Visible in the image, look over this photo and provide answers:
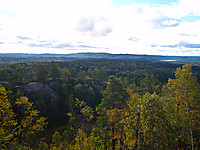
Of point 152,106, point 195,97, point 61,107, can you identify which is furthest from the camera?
point 61,107

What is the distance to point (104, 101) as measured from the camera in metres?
25.2

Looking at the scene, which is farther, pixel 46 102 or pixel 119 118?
pixel 46 102

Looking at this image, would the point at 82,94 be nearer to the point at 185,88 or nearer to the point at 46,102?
the point at 46,102

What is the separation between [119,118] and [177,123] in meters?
5.45

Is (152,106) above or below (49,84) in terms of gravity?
above

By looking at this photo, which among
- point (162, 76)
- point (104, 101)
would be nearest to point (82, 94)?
point (104, 101)

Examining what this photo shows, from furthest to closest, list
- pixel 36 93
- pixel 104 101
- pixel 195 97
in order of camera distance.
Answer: pixel 36 93 → pixel 104 101 → pixel 195 97

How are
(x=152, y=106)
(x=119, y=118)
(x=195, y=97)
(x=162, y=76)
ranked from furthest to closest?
(x=162, y=76), (x=195, y=97), (x=119, y=118), (x=152, y=106)

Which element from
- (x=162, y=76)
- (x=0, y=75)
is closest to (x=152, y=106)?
(x=0, y=75)

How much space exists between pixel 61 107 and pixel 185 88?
67946mm

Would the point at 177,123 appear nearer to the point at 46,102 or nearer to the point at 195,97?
the point at 195,97

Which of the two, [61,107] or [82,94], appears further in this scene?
[82,94]

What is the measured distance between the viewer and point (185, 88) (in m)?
18.9

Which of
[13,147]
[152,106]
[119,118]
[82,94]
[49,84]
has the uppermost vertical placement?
[152,106]
